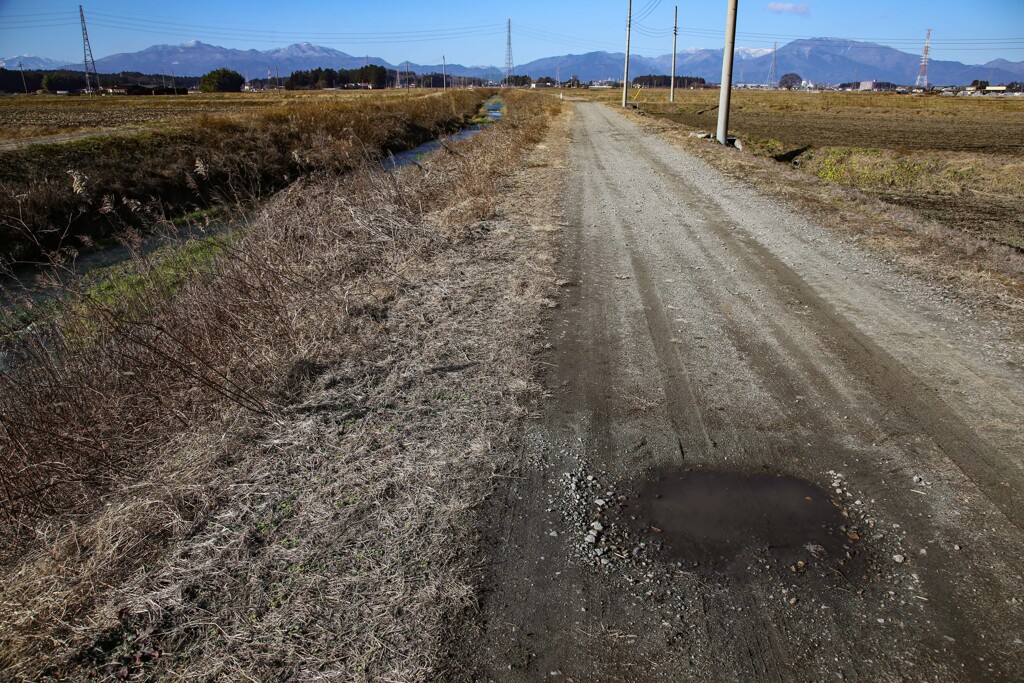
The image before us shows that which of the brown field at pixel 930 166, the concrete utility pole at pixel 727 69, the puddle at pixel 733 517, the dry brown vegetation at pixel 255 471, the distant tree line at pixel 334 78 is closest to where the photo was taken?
the dry brown vegetation at pixel 255 471

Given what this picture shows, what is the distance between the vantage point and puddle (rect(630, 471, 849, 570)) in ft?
10.5

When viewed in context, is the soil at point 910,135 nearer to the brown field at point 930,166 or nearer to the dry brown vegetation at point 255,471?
the brown field at point 930,166

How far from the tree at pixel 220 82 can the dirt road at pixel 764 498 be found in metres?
123

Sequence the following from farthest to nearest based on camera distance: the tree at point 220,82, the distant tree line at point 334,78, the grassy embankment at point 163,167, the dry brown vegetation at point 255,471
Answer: the distant tree line at point 334,78
the tree at point 220,82
the grassy embankment at point 163,167
the dry brown vegetation at point 255,471

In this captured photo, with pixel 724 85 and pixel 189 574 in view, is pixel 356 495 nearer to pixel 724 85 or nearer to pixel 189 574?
pixel 189 574

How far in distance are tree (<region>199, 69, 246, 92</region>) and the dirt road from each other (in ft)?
402

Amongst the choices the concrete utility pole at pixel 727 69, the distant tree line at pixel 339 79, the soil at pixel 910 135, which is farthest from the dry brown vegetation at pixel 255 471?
the distant tree line at pixel 339 79

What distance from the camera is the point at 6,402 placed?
430 centimetres

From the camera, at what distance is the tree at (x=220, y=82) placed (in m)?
109

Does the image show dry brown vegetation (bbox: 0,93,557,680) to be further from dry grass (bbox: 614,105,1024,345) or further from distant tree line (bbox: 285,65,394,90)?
distant tree line (bbox: 285,65,394,90)

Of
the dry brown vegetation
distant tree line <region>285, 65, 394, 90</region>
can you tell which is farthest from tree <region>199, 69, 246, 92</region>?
the dry brown vegetation

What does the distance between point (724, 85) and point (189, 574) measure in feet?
72.0

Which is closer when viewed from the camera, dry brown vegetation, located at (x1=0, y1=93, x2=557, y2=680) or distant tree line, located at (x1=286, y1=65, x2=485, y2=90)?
dry brown vegetation, located at (x1=0, y1=93, x2=557, y2=680)

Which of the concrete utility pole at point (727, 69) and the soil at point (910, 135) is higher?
the concrete utility pole at point (727, 69)
